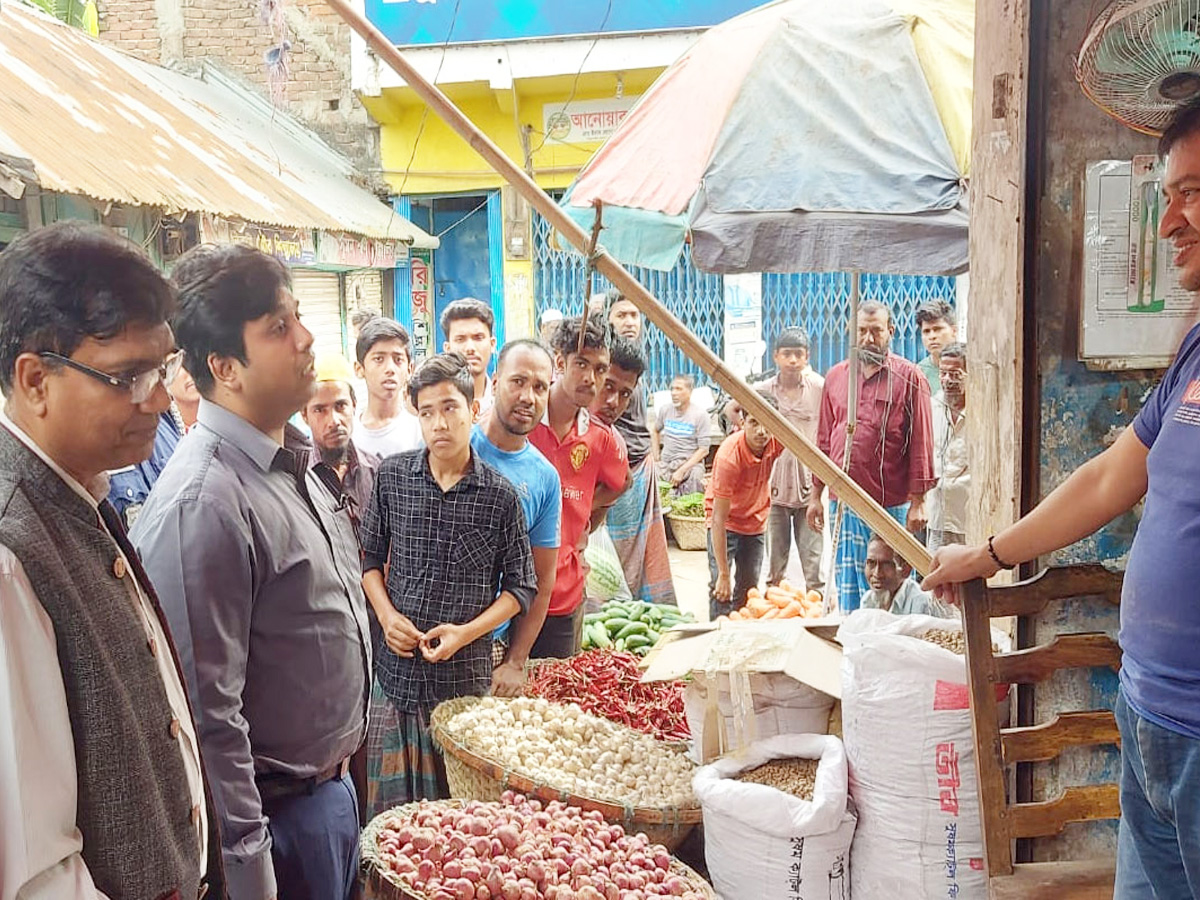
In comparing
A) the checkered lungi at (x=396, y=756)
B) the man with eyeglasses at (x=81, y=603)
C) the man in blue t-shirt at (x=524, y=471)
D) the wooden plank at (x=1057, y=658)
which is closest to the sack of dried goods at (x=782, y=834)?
the wooden plank at (x=1057, y=658)

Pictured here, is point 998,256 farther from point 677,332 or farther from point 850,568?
point 850,568

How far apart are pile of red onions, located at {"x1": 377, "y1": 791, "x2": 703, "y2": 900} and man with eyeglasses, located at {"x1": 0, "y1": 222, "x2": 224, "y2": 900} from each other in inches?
44.0

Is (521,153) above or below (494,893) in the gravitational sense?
above

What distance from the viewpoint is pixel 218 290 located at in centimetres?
208

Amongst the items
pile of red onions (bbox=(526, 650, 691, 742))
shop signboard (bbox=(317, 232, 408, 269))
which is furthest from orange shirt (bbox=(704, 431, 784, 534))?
shop signboard (bbox=(317, 232, 408, 269))

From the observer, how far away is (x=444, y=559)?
133 inches

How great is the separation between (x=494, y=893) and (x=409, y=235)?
924 cm

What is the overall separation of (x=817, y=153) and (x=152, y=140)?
5.37 m

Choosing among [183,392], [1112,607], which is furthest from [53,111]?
[1112,607]

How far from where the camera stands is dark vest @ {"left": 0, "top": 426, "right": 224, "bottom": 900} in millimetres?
1318

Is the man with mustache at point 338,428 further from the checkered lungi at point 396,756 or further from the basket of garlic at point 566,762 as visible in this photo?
the basket of garlic at point 566,762

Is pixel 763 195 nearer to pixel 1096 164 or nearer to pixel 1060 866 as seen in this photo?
pixel 1096 164

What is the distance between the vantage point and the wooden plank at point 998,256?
8.84 ft

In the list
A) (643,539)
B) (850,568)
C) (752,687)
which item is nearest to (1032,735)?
(752,687)
